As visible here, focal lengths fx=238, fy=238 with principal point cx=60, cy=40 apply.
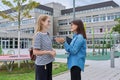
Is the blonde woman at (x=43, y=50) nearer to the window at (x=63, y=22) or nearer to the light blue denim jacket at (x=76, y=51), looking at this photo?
the light blue denim jacket at (x=76, y=51)

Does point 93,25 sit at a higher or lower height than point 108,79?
higher

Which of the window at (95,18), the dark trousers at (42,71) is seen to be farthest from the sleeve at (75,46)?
the window at (95,18)

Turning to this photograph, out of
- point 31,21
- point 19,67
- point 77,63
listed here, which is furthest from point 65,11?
point 77,63

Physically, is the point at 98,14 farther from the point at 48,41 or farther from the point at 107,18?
the point at 48,41

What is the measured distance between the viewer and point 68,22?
7481 cm

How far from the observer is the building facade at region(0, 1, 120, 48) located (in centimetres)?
5694

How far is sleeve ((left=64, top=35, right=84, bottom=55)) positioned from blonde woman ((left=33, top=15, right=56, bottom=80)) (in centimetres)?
29

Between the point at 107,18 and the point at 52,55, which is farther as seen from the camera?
the point at 107,18

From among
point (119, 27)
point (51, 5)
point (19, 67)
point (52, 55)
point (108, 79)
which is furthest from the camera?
point (51, 5)

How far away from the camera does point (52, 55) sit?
4141 millimetres

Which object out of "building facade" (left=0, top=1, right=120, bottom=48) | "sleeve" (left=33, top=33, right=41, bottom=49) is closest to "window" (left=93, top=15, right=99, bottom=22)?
"building facade" (left=0, top=1, right=120, bottom=48)

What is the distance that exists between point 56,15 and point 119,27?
44198 mm

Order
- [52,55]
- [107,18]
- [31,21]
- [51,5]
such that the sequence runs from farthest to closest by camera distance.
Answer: [51,5] → [31,21] → [107,18] → [52,55]

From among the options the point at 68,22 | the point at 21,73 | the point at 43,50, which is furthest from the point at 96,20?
the point at 43,50
